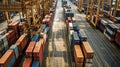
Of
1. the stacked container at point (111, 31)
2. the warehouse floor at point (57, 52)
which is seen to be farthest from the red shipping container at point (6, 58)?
the stacked container at point (111, 31)

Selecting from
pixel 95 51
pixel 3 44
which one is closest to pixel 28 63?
pixel 3 44

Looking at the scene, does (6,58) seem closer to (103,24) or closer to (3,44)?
(3,44)

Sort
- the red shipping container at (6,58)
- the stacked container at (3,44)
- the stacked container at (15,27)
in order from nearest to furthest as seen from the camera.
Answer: the red shipping container at (6,58) < the stacked container at (3,44) < the stacked container at (15,27)

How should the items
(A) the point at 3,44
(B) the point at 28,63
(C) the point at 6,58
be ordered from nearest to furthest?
(C) the point at 6,58, (B) the point at 28,63, (A) the point at 3,44

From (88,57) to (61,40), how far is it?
14.6 metres

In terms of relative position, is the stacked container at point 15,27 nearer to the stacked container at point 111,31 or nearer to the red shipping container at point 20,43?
the red shipping container at point 20,43

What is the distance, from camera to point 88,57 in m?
18.5

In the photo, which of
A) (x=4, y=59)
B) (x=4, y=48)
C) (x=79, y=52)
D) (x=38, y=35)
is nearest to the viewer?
(x=4, y=59)

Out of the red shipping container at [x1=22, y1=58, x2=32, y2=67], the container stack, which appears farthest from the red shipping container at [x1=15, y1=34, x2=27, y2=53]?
the container stack

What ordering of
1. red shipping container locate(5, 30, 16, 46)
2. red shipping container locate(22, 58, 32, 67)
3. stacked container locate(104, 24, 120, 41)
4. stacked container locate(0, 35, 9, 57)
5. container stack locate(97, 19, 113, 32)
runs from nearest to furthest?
red shipping container locate(22, 58, 32, 67), stacked container locate(0, 35, 9, 57), red shipping container locate(5, 30, 16, 46), stacked container locate(104, 24, 120, 41), container stack locate(97, 19, 113, 32)

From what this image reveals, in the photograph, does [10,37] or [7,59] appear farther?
[10,37]

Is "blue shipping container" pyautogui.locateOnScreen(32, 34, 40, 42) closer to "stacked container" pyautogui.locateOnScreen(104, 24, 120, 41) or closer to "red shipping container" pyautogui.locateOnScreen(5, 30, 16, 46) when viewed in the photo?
"red shipping container" pyautogui.locateOnScreen(5, 30, 16, 46)

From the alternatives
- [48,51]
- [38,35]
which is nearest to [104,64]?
[48,51]

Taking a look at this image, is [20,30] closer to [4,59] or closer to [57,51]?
[57,51]
